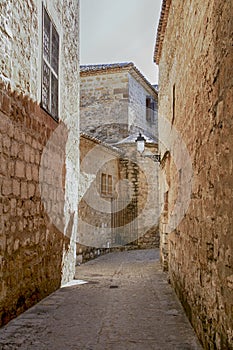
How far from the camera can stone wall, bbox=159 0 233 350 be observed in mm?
2500

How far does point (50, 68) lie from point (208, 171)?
3.52 metres

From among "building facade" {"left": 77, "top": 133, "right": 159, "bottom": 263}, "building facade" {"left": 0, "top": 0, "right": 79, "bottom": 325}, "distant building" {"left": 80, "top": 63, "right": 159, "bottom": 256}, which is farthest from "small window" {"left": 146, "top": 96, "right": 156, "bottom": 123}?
"building facade" {"left": 0, "top": 0, "right": 79, "bottom": 325}

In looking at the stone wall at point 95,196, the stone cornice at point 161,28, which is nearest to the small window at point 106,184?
the stone wall at point 95,196

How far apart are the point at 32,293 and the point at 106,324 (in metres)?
1.24

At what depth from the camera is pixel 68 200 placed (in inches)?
275

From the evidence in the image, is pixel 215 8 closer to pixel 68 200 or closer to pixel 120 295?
pixel 120 295

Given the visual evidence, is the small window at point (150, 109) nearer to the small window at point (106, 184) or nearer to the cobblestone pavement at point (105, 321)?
the small window at point (106, 184)

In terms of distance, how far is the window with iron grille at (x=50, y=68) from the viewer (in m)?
5.36

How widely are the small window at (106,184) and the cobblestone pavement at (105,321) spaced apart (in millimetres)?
6424

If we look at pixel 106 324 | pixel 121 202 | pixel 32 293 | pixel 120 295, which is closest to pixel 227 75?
pixel 106 324

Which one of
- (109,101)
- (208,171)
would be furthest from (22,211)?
(109,101)

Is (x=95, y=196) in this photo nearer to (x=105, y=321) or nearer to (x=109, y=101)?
(x=109, y=101)

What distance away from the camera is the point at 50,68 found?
568cm

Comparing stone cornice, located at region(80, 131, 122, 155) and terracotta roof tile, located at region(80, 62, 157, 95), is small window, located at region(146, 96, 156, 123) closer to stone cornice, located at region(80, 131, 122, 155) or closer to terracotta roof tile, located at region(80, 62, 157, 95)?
terracotta roof tile, located at region(80, 62, 157, 95)
